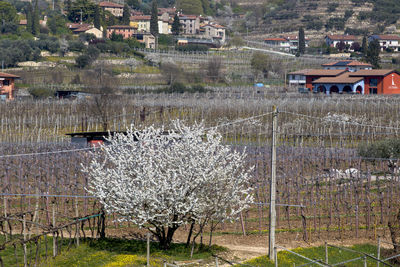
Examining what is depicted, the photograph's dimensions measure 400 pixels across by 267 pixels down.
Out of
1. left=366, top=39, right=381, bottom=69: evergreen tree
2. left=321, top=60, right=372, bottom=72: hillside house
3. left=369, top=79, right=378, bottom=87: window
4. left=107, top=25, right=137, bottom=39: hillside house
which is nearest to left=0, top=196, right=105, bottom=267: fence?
left=369, top=79, right=378, bottom=87: window

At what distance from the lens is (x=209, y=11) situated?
559ft

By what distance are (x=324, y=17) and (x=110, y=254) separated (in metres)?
136

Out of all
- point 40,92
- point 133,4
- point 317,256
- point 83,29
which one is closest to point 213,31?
point 83,29

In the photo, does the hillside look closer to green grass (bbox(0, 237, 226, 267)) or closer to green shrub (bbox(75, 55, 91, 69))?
green shrub (bbox(75, 55, 91, 69))

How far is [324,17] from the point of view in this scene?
14525 cm

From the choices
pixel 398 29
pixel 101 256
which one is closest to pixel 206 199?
pixel 101 256

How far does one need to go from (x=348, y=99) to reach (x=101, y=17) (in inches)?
2707

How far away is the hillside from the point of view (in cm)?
13688

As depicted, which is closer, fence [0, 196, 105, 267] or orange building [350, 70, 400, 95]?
fence [0, 196, 105, 267]

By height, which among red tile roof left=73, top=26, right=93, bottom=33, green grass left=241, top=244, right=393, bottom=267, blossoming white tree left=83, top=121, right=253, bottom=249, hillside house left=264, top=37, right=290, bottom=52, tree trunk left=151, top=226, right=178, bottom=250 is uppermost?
red tile roof left=73, top=26, right=93, bottom=33

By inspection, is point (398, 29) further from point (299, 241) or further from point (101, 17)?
point (299, 241)

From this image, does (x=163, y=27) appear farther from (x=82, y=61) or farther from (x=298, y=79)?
(x=298, y=79)

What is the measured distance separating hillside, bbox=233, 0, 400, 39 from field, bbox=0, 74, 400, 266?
7302cm

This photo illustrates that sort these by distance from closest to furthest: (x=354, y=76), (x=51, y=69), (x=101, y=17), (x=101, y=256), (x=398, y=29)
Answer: (x=101, y=256) → (x=354, y=76) → (x=51, y=69) → (x=101, y=17) → (x=398, y=29)
